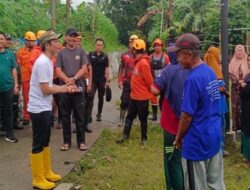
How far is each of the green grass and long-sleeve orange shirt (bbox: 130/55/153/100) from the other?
3.03ft

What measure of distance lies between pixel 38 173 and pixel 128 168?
5.50ft

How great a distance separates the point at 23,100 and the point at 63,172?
11.3ft

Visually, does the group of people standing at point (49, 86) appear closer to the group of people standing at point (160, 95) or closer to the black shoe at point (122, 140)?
the group of people standing at point (160, 95)

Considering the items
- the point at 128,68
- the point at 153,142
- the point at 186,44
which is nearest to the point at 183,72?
the point at 186,44

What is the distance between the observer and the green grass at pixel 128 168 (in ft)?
20.1

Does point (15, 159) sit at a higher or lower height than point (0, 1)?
lower

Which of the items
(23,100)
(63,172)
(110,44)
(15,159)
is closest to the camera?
(63,172)

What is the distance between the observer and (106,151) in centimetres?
777

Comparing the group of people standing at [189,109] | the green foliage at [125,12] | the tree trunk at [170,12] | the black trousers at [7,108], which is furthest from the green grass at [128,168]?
the green foliage at [125,12]

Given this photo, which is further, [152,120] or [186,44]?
[152,120]

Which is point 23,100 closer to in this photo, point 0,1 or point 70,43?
point 70,43

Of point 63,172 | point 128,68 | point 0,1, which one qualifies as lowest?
point 63,172

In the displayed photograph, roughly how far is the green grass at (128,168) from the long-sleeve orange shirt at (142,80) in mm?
924

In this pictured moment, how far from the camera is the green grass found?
6.12 meters
